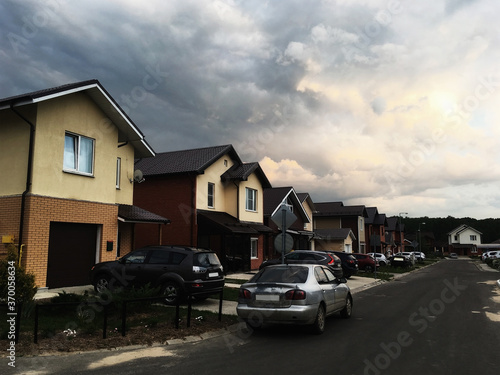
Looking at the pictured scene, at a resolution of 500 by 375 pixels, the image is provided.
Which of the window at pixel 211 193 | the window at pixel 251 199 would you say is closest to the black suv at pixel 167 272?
the window at pixel 211 193

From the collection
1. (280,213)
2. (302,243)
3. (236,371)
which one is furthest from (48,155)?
(302,243)

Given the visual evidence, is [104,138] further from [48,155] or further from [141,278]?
[141,278]

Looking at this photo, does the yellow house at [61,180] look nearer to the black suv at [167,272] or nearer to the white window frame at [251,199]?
the black suv at [167,272]

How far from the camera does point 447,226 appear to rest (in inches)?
5886

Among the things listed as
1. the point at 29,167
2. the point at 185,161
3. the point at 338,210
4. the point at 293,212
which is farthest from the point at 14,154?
the point at 338,210

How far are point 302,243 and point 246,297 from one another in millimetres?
29956

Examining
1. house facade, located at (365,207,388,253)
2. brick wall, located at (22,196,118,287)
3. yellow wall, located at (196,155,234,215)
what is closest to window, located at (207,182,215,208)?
yellow wall, located at (196,155,234,215)

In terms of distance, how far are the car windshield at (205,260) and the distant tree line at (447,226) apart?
450 feet

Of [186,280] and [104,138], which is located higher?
Result: [104,138]

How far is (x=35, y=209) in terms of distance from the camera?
12.7 meters

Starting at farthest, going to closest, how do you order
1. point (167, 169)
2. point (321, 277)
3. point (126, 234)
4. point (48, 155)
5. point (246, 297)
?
point (167, 169), point (126, 234), point (48, 155), point (321, 277), point (246, 297)

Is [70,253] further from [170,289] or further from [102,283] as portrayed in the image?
[170,289]

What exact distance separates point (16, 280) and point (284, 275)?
236 inches

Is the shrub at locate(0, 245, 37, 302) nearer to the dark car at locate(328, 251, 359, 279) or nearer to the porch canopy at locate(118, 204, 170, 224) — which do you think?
the porch canopy at locate(118, 204, 170, 224)
